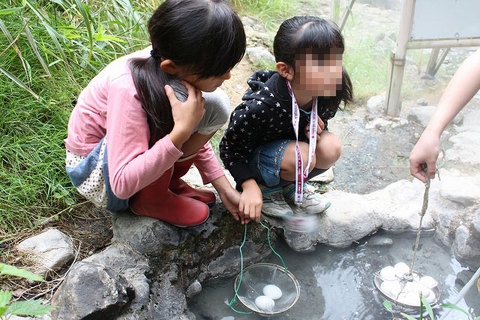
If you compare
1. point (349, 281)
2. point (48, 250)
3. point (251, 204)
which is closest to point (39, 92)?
point (48, 250)

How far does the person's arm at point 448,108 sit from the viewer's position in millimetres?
1638

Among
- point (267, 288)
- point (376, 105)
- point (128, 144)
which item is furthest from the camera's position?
point (376, 105)

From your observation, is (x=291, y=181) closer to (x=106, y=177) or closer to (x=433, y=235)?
(x=433, y=235)

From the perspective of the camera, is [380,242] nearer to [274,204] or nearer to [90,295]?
[274,204]

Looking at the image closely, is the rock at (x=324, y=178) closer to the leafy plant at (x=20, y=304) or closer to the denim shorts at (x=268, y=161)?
the denim shorts at (x=268, y=161)

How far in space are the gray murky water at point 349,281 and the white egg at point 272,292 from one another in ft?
0.30

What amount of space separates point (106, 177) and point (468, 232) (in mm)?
1838

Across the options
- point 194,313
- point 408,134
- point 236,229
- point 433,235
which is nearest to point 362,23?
point 408,134

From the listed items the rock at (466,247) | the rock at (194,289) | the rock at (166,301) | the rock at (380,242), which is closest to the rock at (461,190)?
the rock at (466,247)

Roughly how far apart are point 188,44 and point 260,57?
288 centimetres

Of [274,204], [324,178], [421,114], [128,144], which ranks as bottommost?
[421,114]

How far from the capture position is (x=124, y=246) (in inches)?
75.9

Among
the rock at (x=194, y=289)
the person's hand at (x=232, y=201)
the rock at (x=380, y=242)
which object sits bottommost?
the rock at (x=380, y=242)

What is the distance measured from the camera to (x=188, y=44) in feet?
5.03
